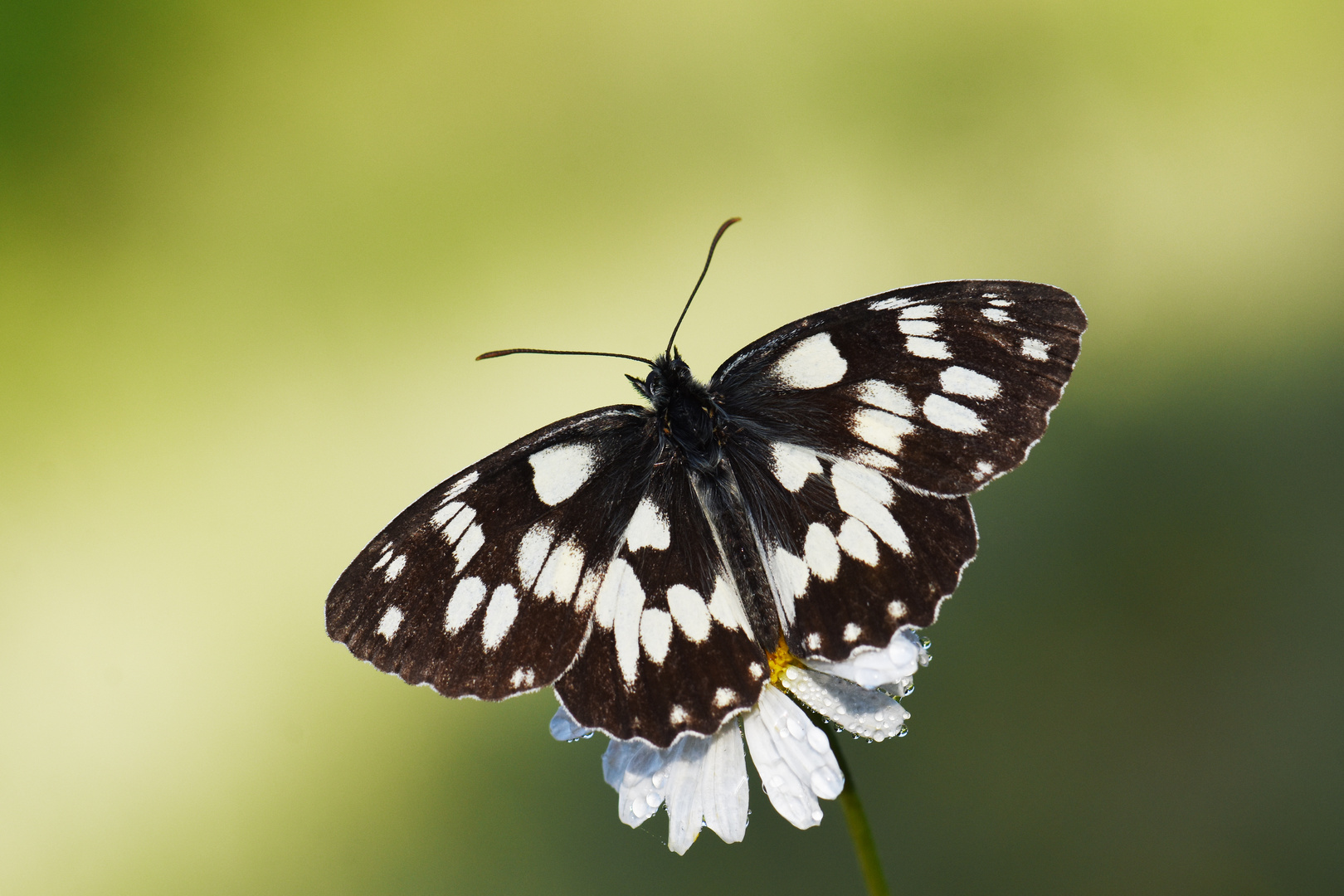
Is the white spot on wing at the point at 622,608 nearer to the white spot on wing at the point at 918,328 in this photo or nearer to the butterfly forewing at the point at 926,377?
the butterfly forewing at the point at 926,377

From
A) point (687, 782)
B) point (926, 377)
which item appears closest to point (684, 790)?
point (687, 782)

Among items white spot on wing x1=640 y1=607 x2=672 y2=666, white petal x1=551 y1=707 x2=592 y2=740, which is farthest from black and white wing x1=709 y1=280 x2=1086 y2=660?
white petal x1=551 y1=707 x2=592 y2=740

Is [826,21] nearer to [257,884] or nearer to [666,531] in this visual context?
[666,531]

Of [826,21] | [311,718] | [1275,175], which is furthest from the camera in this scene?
[826,21]

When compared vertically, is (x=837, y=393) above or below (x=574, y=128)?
below

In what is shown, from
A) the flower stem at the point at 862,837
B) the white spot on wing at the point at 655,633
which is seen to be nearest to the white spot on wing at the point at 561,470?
the white spot on wing at the point at 655,633

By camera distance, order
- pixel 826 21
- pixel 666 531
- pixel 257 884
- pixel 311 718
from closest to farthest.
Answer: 1. pixel 666 531
2. pixel 257 884
3. pixel 311 718
4. pixel 826 21

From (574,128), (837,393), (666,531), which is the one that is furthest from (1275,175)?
(666,531)
